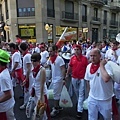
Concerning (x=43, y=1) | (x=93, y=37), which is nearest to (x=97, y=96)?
(x=43, y=1)

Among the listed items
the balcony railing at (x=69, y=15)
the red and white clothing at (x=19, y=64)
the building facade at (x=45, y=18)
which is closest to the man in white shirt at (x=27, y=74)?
the red and white clothing at (x=19, y=64)

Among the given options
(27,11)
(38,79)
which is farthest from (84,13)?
(38,79)

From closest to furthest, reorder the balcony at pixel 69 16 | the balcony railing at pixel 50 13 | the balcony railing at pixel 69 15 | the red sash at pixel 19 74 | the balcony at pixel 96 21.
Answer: the red sash at pixel 19 74 < the balcony railing at pixel 50 13 < the balcony at pixel 69 16 < the balcony railing at pixel 69 15 < the balcony at pixel 96 21

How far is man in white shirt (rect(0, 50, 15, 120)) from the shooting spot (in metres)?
2.74

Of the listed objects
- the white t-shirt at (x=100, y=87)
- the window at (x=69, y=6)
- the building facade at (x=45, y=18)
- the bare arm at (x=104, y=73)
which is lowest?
the white t-shirt at (x=100, y=87)

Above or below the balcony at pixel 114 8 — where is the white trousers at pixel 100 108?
below

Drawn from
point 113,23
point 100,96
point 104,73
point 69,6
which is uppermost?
point 69,6

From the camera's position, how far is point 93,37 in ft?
109

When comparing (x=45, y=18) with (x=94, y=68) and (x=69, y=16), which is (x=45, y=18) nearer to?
(x=69, y=16)

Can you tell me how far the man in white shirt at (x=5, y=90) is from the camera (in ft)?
8.98

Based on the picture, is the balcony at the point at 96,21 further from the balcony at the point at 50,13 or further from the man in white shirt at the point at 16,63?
the man in white shirt at the point at 16,63

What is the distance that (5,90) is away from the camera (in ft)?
8.95

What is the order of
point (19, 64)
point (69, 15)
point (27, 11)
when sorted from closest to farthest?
point (19, 64)
point (27, 11)
point (69, 15)

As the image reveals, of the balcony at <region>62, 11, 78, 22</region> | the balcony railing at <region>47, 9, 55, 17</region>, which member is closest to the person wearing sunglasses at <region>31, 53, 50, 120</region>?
the balcony railing at <region>47, 9, 55, 17</region>
